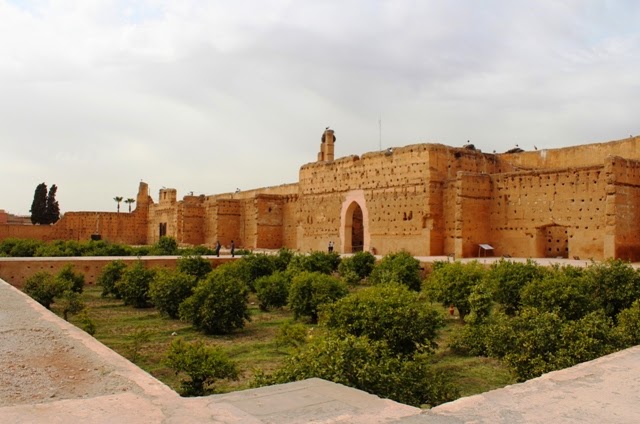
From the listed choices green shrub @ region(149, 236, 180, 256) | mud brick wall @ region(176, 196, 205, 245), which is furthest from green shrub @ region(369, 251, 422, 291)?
mud brick wall @ region(176, 196, 205, 245)

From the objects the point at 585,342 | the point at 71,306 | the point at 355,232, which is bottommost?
the point at 71,306

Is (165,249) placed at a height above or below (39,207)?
below

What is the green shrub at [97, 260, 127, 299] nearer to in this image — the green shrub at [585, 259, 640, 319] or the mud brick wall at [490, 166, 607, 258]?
the green shrub at [585, 259, 640, 319]

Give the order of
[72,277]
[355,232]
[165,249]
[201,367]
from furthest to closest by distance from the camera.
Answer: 1. [355,232]
2. [165,249]
3. [72,277]
4. [201,367]

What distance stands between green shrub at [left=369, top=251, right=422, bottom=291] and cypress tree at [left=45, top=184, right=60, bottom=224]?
128 ft

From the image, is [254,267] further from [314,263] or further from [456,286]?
[456,286]

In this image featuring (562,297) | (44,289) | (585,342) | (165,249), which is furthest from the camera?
(165,249)

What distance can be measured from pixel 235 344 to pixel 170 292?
11.2 feet

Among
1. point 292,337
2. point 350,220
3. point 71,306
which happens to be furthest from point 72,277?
point 350,220

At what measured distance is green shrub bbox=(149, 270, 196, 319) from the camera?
13.8 m

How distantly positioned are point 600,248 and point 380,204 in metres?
9.28

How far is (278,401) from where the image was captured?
11.9ft

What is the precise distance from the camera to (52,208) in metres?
48.1

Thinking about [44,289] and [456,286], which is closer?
[456,286]
